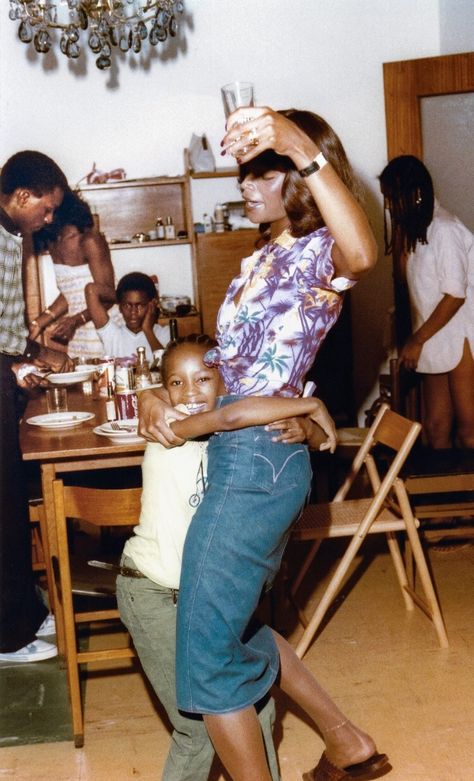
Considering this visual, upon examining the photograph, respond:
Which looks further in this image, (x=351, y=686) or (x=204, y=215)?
(x=204, y=215)

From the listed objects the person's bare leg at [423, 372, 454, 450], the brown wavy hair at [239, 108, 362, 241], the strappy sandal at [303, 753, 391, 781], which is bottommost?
the strappy sandal at [303, 753, 391, 781]

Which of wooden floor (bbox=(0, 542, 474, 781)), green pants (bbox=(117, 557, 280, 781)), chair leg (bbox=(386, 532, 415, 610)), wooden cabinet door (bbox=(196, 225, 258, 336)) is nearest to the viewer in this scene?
green pants (bbox=(117, 557, 280, 781))

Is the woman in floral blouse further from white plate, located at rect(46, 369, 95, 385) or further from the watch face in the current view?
white plate, located at rect(46, 369, 95, 385)

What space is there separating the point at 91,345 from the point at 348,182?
4.07 m

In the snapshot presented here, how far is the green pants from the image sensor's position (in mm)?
1996

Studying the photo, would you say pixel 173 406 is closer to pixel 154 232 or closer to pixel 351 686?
pixel 351 686

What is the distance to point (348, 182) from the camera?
1854 millimetres

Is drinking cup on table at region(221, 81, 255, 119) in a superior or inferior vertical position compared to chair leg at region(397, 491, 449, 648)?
superior

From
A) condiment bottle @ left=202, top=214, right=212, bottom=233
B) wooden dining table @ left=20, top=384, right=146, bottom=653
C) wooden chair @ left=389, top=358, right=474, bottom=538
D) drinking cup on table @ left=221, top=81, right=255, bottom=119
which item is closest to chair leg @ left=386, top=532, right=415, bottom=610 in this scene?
wooden chair @ left=389, top=358, right=474, bottom=538

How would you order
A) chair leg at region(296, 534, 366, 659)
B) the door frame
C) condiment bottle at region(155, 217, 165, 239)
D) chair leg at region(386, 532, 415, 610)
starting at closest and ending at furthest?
chair leg at region(296, 534, 366, 659)
chair leg at region(386, 532, 415, 610)
the door frame
condiment bottle at region(155, 217, 165, 239)

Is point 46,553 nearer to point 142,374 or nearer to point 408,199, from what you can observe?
point 142,374

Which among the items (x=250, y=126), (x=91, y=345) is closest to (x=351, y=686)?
(x=250, y=126)

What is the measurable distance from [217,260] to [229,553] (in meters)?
3.75

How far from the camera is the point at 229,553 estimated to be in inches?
70.7
